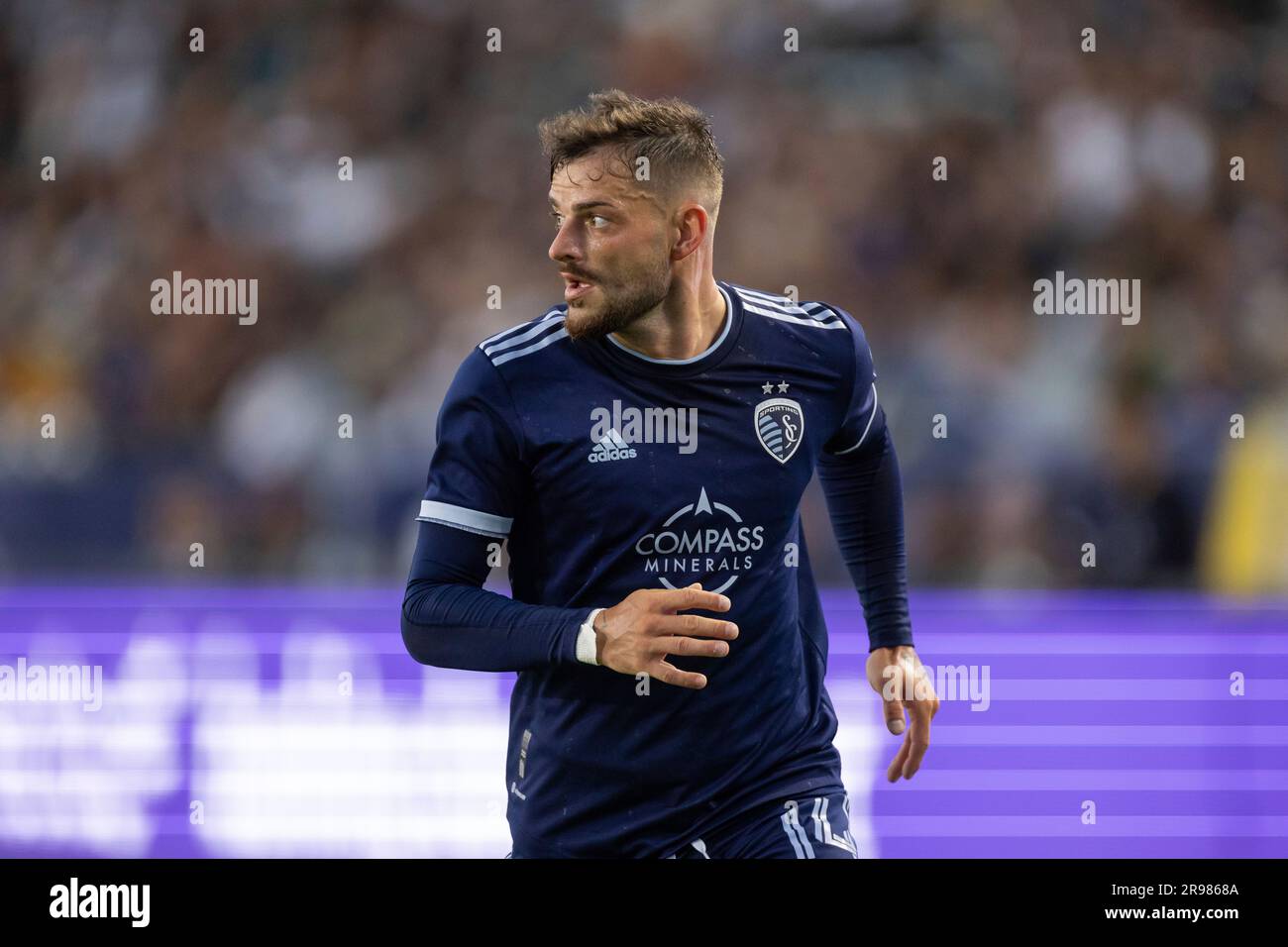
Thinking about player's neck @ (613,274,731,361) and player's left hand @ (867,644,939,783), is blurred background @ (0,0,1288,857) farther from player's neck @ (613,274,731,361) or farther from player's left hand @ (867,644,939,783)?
player's neck @ (613,274,731,361)

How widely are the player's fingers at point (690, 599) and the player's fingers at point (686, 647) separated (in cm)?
6

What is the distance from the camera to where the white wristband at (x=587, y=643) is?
3037mm

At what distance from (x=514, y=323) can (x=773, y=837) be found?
3516 mm

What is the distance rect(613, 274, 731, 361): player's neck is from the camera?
133 inches

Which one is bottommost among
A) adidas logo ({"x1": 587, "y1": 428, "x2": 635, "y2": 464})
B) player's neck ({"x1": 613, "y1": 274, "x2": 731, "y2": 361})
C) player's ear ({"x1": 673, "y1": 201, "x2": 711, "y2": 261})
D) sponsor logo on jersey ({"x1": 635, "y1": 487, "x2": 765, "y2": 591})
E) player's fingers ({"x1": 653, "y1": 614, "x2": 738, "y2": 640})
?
player's fingers ({"x1": 653, "y1": 614, "x2": 738, "y2": 640})

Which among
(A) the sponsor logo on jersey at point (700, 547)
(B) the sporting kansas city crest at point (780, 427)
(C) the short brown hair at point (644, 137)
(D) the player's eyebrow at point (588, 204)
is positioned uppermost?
(C) the short brown hair at point (644, 137)

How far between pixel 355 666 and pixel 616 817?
198 centimetres

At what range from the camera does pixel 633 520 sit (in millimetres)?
3248

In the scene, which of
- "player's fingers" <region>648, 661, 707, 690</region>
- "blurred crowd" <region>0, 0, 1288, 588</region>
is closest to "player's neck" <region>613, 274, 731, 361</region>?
"player's fingers" <region>648, 661, 707, 690</region>

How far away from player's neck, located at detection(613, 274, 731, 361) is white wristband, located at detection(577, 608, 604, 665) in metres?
0.65

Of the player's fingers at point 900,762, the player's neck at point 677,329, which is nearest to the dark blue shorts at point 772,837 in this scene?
the player's fingers at point 900,762

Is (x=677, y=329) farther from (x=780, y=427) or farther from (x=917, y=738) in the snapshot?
(x=917, y=738)

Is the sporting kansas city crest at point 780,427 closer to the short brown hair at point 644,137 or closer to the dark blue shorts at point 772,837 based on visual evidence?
Answer: the short brown hair at point 644,137

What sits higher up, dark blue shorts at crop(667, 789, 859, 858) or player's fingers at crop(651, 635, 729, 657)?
player's fingers at crop(651, 635, 729, 657)
